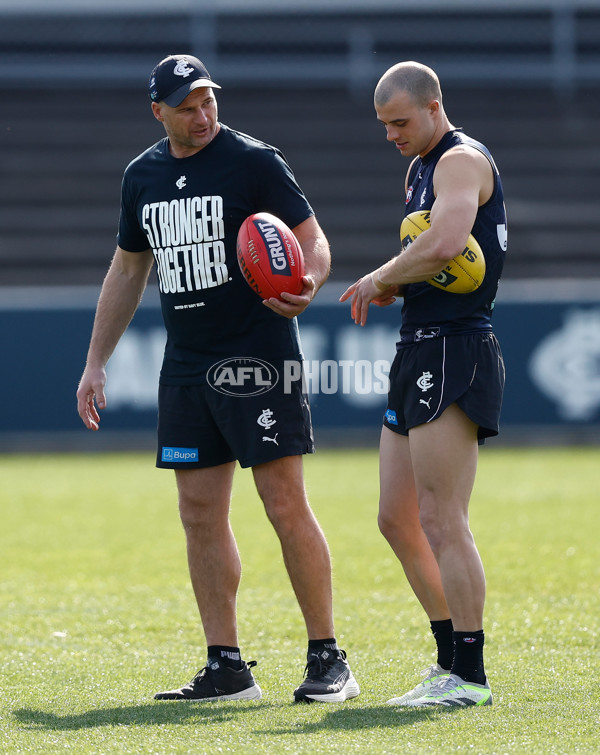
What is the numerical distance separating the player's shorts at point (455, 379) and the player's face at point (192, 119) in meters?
1.02

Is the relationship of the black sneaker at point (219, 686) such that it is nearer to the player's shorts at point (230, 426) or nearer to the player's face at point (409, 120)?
the player's shorts at point (230, 426)

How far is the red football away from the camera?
3.65 metres

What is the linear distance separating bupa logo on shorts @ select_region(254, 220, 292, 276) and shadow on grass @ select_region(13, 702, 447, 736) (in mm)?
1369

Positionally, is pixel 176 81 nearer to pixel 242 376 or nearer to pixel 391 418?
pixel 242 376

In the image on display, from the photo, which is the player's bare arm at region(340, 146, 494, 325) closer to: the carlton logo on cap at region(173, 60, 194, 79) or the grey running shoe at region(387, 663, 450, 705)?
the carlton logo on cap at region(173, 60, 194, 79)

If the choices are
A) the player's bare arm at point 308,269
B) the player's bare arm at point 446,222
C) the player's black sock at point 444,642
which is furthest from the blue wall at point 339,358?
the player's bare arm at point 446,222

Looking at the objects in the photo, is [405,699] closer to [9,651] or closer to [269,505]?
[269,505]

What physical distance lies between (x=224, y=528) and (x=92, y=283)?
1266 centimetres

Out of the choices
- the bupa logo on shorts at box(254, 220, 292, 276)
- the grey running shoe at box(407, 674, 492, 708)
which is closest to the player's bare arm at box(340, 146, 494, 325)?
the bupa logo on shorts at box(254, 220, 292, 276)

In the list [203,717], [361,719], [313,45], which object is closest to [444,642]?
[361,719]

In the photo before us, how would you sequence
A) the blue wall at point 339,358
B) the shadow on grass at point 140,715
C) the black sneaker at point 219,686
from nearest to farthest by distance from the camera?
1. the shadow on grass at point 140,715
2. the black sneaker at point 219,686
3. the blue wall at point 339,358

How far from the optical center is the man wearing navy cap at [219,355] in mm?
3820

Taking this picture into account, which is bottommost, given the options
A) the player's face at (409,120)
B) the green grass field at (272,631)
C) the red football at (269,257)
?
the green grass field at (272,631)

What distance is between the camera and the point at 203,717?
3502mm
